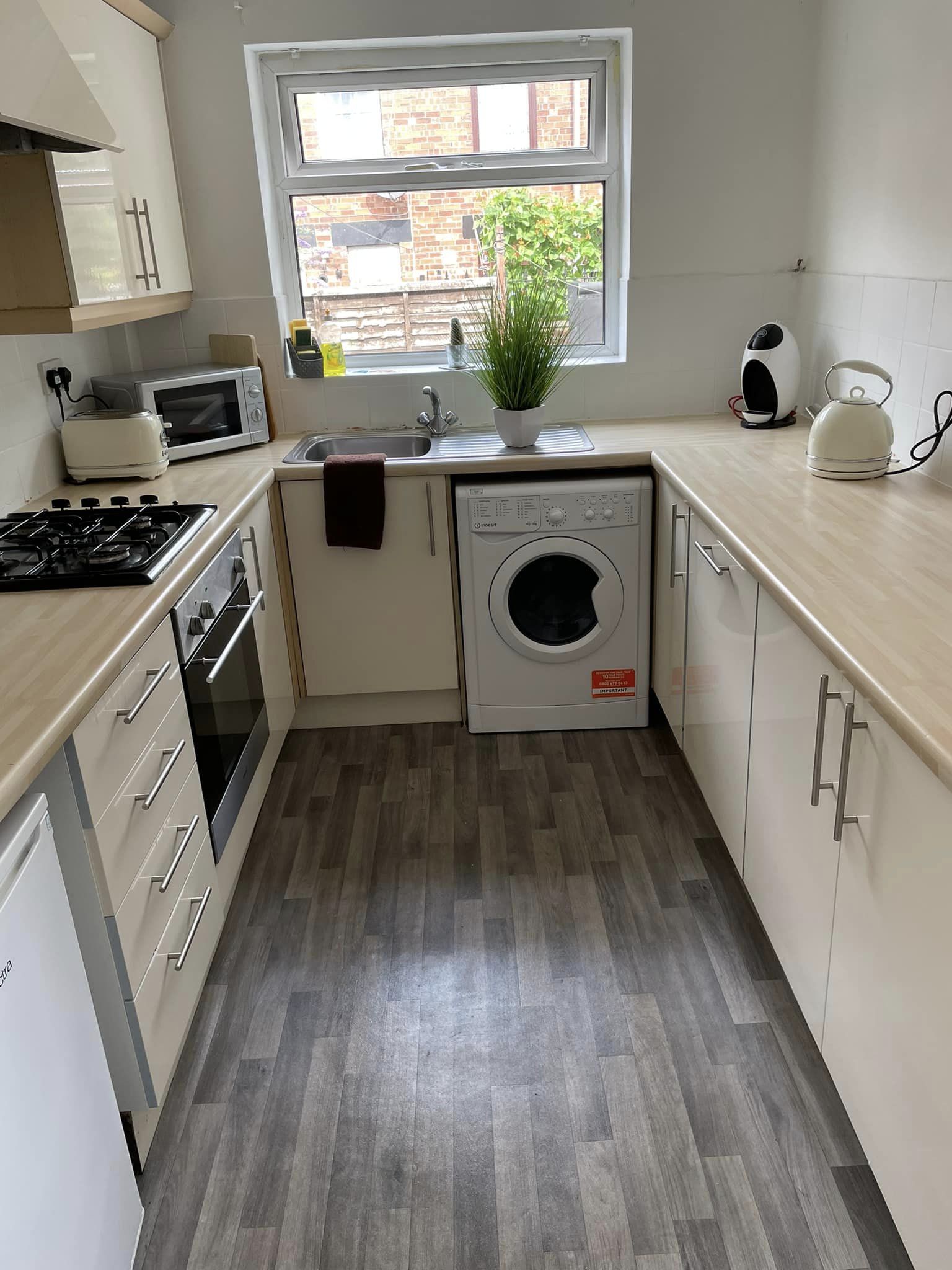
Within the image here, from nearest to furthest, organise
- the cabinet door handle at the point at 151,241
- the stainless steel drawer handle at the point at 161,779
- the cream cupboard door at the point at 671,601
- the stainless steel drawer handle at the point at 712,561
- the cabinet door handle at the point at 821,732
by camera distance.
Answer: the cabinet door handle at the point at 821,732 < the stainless steel drawer handle at the point at 161,779 < the stainless steel drawer handle at the point at 712,561 < the cream cupboard door at the point at 671,601 < the cabinet door handle at the point at 151,241

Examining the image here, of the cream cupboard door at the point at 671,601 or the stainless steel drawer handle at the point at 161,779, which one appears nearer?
the stainless steel drawer handle at the point at 161,779

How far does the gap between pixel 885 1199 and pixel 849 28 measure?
2888 millimetres

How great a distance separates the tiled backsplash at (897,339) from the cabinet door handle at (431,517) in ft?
4.10

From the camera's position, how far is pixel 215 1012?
1978 mm

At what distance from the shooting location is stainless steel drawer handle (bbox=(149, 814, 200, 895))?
1654 millimetres

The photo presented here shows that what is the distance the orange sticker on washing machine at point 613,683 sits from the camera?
2965 mm

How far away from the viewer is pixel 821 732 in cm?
149

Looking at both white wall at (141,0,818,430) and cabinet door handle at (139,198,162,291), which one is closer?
cabinet door handle at (139,198,162,291)

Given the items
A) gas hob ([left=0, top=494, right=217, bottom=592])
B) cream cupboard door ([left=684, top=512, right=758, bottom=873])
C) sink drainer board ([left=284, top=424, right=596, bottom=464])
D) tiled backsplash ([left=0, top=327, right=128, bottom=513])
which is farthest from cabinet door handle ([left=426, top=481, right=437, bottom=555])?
tiled backsplash ([left=0, top=327, right=128, bottom=513])

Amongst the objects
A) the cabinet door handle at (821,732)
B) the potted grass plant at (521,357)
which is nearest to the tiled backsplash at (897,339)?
the potted grass plant at (521,357)

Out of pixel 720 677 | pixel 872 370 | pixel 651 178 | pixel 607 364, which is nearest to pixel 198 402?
pixel 607 364

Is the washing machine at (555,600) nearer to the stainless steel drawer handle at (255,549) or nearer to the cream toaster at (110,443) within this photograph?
the stainless steel drawer handle at (255,549)

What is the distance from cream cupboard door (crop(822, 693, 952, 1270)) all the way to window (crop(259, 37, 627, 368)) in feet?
7.10

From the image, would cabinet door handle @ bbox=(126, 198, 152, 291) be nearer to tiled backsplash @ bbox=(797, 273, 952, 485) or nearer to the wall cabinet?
the wall cabinet
